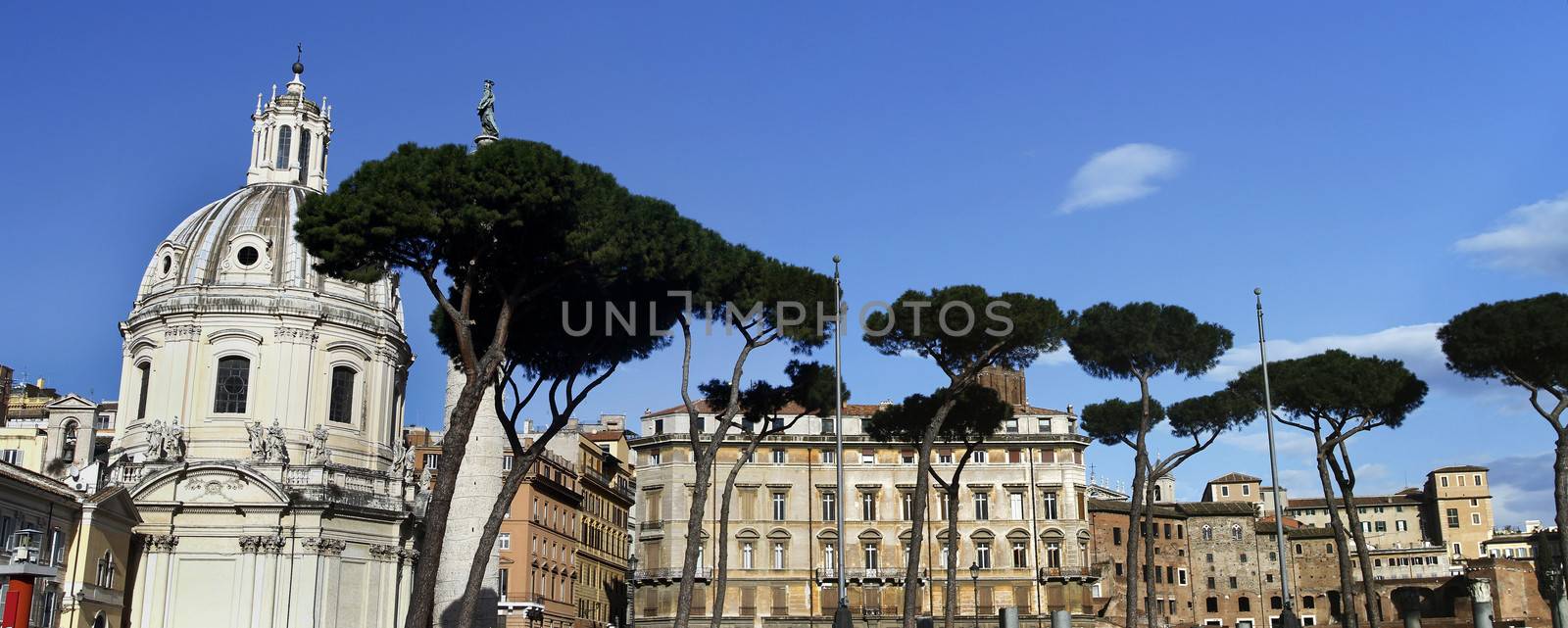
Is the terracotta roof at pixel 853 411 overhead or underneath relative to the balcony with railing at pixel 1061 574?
overhead

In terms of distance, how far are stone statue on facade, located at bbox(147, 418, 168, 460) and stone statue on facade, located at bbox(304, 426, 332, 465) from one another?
15.5ft

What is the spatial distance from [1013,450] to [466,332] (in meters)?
49.2

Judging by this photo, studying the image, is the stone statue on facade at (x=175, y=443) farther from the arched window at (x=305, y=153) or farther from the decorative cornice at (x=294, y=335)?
the arched window at (x=305, y=153)

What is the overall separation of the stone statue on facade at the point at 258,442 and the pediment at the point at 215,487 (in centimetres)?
91

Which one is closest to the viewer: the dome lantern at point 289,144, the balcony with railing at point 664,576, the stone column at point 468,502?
the stone column at point 468,502

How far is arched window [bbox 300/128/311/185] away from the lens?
56.3 m

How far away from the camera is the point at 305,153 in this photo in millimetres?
56625

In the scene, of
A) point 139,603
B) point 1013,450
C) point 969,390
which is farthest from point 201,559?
point 1013,450

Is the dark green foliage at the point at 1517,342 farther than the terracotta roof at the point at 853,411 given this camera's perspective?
No

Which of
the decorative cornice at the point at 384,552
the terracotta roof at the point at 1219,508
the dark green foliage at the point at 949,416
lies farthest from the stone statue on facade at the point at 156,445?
the terracotta roof at the point at 1219,508

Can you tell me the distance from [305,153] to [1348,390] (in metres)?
40.4

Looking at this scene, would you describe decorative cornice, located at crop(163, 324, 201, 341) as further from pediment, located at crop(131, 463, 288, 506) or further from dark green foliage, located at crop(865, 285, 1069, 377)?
dark green foliage, located at crop(865, 285, 1069, 377)

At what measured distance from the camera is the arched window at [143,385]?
165 ft

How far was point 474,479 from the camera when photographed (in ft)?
111
